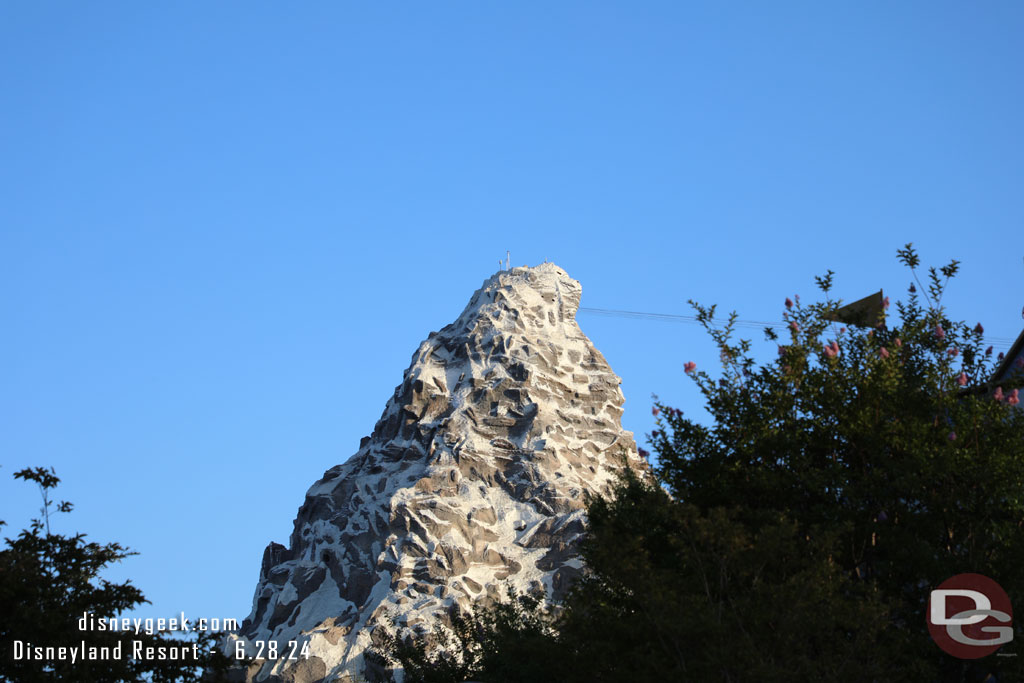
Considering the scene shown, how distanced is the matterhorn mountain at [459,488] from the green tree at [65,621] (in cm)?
5525

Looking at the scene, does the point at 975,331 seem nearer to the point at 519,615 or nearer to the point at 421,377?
the point at 519,615

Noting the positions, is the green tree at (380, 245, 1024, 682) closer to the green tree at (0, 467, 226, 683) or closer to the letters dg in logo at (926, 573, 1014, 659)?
the letters dg in logo at (926, 573, 1014, 659)

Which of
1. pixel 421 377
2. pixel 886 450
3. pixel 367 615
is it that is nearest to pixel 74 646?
pixel 886 450

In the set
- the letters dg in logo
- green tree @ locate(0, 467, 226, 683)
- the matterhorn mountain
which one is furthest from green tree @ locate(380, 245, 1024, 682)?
the matterhorn mountain

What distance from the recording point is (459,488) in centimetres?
10750

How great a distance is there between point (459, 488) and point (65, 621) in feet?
253

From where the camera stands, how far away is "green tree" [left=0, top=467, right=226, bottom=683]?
98.7ft

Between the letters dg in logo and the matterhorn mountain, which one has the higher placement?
the matterhorn mountain

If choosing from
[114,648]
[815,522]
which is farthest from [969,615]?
[114,648]

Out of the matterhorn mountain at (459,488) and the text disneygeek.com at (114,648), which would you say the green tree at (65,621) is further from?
the matterhorn mountain at (459,488)

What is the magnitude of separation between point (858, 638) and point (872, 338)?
907 centimetres

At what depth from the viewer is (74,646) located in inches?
A: 1205

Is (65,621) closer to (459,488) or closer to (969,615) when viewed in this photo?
(969,615)

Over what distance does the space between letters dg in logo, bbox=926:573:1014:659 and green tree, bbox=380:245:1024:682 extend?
287 millimetres
